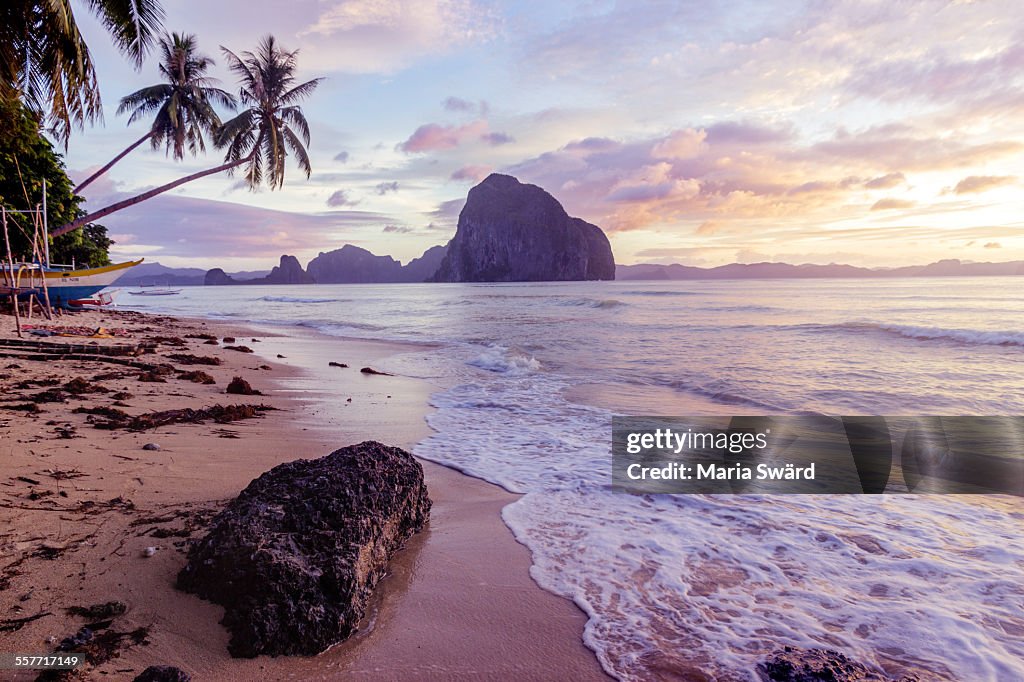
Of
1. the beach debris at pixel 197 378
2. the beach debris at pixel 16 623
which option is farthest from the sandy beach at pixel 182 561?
the beach debris at pixel 197 378

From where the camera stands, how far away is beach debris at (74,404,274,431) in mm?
5067

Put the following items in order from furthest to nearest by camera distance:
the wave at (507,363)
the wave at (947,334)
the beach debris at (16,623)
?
the wave at (947,334) < the wave at (507,363) < the beach debris at (16,623)

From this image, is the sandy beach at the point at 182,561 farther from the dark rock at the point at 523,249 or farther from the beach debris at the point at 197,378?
the dark rock at the point at 523,249

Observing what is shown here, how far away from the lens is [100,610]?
228cm

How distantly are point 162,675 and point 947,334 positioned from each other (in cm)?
2220

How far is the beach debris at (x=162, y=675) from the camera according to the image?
6.29 ft

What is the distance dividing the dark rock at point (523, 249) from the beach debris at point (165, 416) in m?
176

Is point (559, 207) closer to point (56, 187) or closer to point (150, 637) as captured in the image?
point (56, 187)

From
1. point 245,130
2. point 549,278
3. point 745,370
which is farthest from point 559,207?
point 745,370

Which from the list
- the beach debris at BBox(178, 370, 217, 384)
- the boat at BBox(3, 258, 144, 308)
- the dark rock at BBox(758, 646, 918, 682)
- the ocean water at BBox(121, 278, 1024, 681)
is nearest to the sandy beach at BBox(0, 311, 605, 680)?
the ocean water at BBox(121, 278, 1024, 681)

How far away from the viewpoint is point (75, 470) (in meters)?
3.73

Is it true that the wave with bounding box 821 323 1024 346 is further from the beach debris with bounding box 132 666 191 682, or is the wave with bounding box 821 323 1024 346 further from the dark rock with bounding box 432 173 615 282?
the dark rock with bounding box 432 173 615 282

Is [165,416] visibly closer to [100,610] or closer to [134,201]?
[100,610]

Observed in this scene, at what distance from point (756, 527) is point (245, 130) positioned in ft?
89.8
